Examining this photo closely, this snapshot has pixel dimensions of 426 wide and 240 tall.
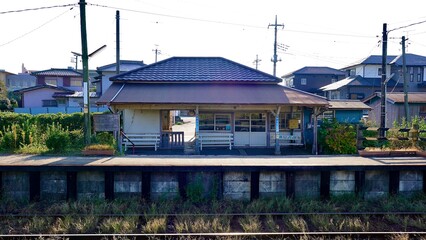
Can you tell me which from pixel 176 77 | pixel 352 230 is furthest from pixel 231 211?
pixel 176 77

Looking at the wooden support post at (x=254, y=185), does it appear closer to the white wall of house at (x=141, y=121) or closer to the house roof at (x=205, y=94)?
the house roof at (x=205, y=94)

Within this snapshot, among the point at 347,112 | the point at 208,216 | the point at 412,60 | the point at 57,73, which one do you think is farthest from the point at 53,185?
the point at 412,60

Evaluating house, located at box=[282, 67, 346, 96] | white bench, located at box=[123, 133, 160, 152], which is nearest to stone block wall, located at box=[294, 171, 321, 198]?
white bench, located at box=[123, 133, 160, 152]

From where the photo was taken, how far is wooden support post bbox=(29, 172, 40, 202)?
7.91 meters

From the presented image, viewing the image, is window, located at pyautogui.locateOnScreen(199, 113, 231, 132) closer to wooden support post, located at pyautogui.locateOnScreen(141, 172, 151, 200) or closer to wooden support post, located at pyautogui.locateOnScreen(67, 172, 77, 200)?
wooden support post, located at pyautogui.locateOnScreen(141, 172, 151, 200)

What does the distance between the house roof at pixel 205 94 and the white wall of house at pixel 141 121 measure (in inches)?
50.5

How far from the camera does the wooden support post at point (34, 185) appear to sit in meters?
7.91

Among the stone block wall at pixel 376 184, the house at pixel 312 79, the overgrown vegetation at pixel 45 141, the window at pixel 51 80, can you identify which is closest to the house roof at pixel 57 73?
the window at pixel 51 80

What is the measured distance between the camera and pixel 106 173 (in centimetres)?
795

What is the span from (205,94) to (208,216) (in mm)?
8723

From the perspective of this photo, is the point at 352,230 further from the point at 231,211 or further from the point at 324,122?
the point at 324,122

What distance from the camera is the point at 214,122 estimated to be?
16.1 metres

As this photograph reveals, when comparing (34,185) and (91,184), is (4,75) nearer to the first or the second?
(34,185)

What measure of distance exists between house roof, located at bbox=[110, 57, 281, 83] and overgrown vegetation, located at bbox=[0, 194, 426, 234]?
31.4ft
